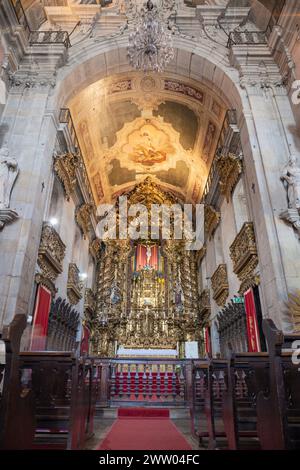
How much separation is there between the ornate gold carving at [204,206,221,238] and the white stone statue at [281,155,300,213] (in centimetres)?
519

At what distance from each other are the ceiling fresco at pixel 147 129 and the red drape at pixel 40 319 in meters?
6.48

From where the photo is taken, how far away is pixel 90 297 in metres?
14.6

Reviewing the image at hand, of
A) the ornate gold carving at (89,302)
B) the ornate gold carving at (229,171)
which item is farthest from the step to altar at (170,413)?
the ornate gold carving at (89,302)

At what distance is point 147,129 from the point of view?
13.7 m

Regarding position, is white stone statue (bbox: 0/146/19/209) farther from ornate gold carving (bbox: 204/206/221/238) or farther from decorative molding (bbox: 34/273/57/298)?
ornate gold carving (bbox: 204/206/221/238)

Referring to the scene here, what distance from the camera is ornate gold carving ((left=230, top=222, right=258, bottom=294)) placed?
7988 mm

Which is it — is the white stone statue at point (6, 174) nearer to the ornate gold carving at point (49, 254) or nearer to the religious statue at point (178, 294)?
the ornate gold carving at point (49, 254)

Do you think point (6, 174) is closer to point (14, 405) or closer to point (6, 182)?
point (6, 182)

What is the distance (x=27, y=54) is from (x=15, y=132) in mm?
2880

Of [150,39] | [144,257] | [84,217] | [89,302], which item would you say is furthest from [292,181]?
[144,257]

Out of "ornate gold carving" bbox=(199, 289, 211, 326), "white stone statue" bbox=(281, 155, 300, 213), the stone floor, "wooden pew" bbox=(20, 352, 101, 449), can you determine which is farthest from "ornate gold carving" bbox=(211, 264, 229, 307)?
"wooden pew" bbox=(20, 352, 101, 449)

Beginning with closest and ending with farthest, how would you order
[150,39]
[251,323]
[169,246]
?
[150,39] → [251,323] → [169,246]

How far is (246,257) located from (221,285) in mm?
3118

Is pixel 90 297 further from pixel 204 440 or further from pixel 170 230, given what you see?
pixel 204 440
